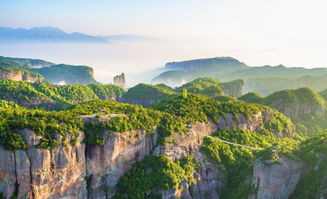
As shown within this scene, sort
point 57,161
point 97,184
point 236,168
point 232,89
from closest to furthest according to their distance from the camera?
point 57,161 < point 97,184 < point 236,168 < point 232,89

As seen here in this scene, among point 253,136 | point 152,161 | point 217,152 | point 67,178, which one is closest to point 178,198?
point 152,161

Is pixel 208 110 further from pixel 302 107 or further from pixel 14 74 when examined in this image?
pixel 14 74

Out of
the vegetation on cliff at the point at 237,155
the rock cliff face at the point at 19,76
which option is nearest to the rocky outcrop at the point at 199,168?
the vegetation on cliff at the point at 237,155

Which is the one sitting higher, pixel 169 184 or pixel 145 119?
pixel 145 119

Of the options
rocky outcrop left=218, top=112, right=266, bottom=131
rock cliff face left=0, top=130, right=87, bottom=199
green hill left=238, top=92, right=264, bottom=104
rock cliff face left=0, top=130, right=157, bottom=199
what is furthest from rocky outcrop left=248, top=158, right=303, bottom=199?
green hill left=238, top=92, right=264, bottom=104

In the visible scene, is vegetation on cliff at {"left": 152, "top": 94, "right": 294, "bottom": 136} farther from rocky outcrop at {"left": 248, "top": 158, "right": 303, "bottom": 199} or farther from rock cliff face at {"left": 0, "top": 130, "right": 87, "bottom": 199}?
rock cliff face at {"left": 0, "top": 130, "right": 87, "bottom": 199}

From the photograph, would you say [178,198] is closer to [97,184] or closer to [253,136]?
[97,184]

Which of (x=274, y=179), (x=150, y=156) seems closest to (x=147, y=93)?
(x=150, y=156)
